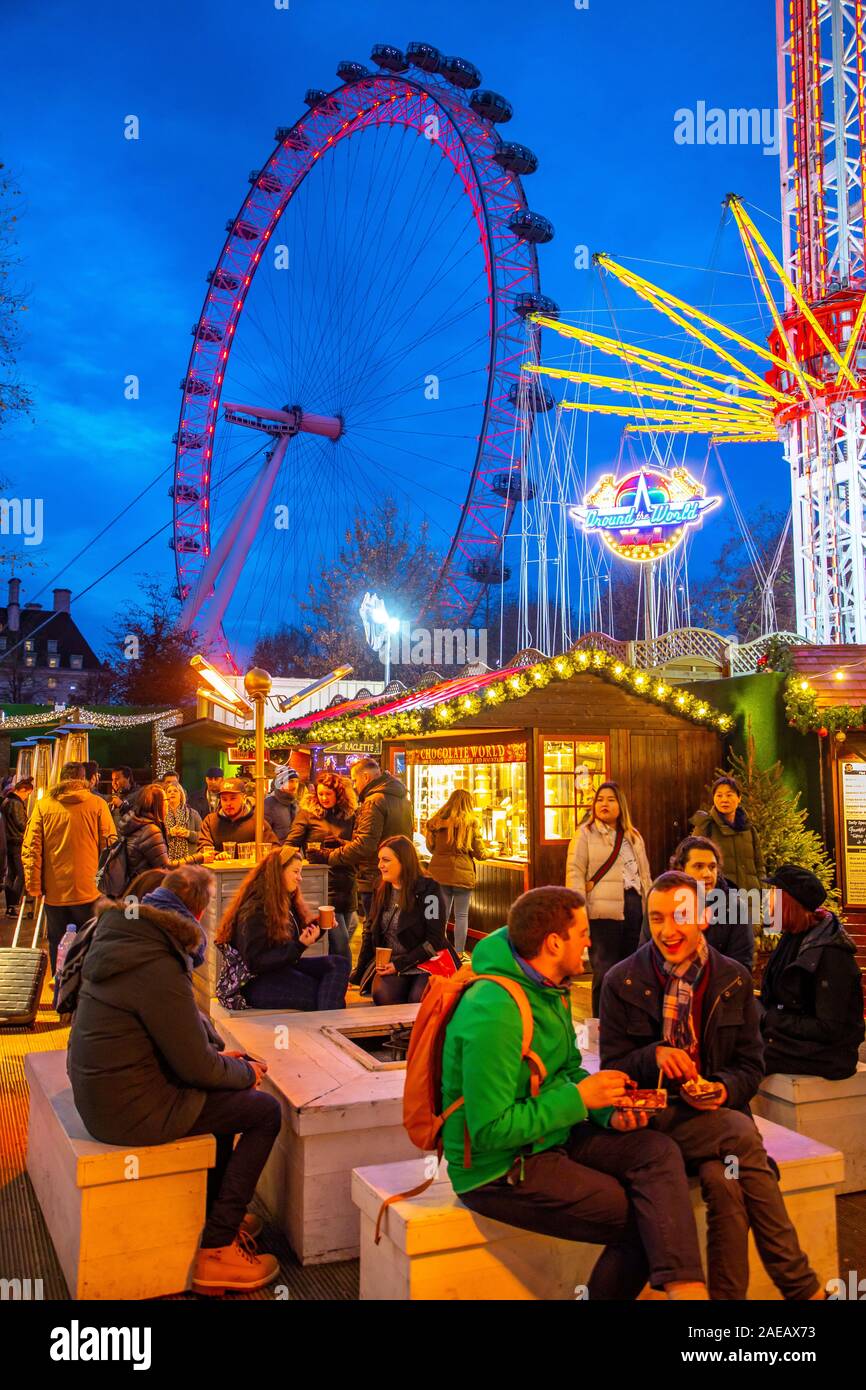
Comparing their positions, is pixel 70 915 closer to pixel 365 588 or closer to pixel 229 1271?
pixel 229 1271

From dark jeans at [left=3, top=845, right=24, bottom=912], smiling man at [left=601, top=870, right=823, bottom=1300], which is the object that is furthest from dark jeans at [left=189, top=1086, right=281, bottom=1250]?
dark jeans at [left=3, top=845, right=24, bottom=912]

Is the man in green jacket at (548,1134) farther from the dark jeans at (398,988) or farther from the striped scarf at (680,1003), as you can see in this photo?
the dark jeans at (398,988)

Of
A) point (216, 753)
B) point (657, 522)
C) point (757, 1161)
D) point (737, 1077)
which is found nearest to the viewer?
point (757, 1161)

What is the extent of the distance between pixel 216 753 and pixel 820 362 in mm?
14704

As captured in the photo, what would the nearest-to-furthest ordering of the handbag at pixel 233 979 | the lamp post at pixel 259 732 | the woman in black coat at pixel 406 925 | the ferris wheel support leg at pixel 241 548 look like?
1. the handbag at pixel 233 979
2. the woman in black coat at pixel 406 925
3. the lamp post at pixel 259 732
4. the ferris wheel support leg at pixel 241 548

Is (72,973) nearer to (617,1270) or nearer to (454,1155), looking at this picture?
(454,1155)

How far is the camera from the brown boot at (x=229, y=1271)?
3.09 metres

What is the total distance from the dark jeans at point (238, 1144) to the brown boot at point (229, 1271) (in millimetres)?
29

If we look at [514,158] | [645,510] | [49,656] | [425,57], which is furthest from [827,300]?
[49,656]

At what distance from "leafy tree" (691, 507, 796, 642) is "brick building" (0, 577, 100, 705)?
31.7 m

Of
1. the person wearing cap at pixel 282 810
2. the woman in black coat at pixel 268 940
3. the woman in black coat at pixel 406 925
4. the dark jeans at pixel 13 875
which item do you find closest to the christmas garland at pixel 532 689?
the person wearing cap at pixel 282 810

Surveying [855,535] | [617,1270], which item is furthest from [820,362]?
[617,1270]

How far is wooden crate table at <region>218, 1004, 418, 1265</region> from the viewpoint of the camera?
11.0ft
